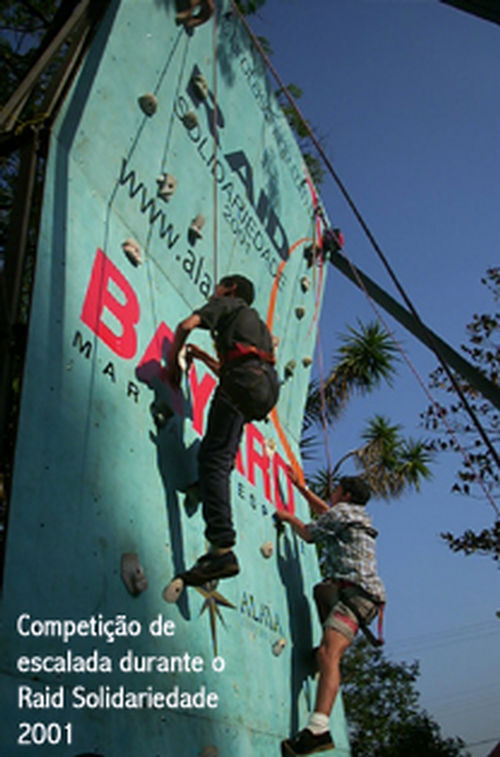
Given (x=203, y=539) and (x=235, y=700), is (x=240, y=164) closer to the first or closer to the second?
(x=203, y=539)

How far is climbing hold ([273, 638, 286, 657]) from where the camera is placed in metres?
3.42

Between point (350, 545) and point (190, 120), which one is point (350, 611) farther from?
point (190, 120)

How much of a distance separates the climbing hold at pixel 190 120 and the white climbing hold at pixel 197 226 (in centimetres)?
41

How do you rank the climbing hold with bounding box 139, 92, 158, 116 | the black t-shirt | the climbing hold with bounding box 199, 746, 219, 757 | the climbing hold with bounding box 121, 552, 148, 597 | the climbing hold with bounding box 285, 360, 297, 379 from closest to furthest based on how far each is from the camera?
1. the climbing hold with bounding box 121, 552, 148, 597
2. the climbing hold with bounding box 199, 746, 219, 757
3. the black t-shirt
4. the climbing hold with bounding box 139, 92, 158, 116
5. the climbing hold with bounding box 285, 360, 297, 379

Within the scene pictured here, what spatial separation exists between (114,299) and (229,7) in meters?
2.17

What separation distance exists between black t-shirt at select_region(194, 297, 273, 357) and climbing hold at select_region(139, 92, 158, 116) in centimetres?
87

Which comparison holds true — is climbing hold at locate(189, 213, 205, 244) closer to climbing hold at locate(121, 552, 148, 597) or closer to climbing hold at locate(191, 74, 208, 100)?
climbing hold at locate(191, 74, 208, 100)

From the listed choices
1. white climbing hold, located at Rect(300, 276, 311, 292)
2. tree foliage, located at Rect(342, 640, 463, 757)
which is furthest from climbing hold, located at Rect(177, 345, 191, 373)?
tree foliage, located at Rect(342, 640, 463, 757)

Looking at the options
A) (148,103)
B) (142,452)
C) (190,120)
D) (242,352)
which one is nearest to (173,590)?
(142,452)

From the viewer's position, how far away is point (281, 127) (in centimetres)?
470

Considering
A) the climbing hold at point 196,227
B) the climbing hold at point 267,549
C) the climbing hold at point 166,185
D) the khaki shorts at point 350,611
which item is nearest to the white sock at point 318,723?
the khaki shorts at point 350,611

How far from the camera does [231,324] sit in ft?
9.77

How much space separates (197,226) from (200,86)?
0.67m

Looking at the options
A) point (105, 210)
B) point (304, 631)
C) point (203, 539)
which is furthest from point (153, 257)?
point (304, 631)
